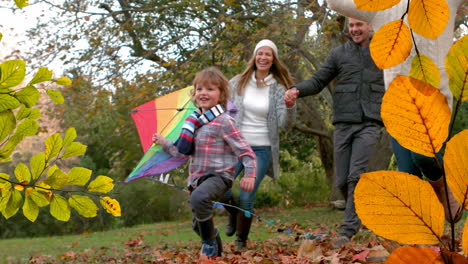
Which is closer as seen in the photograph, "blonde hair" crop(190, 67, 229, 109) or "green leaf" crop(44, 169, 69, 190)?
"green leaf" crop(44, 169, 69, 190)

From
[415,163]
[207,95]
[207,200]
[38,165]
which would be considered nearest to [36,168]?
[38,165]

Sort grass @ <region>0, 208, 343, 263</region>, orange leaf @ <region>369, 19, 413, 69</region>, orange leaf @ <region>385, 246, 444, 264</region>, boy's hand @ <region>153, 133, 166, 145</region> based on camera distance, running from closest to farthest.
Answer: orange leaf @ <region>385, 246, 444, 264</region> → orange leaf @ <region>369, 19, 413, 69</region> → boy's hand @ <region>153, 133, 166, 145</region> → grass @ <region>0, 208, 343, 263</region>

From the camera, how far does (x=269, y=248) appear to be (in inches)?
193

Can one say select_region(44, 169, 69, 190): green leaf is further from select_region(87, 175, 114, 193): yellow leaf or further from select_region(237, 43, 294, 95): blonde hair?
select_region(237, 43, 294, 95): blonde hair

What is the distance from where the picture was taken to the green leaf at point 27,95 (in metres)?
1.15

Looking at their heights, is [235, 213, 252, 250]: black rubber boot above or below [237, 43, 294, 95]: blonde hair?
below

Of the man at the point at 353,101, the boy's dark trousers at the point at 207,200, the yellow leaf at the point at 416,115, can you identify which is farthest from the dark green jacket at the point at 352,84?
the yellow leaf at the point at 416,115

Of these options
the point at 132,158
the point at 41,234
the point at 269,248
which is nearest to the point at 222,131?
the point at 269,248

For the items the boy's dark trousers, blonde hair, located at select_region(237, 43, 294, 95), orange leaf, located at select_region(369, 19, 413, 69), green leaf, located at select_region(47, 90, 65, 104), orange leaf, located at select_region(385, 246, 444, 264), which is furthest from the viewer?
blonde hair, located at select_region(237, 43, 294, 95)

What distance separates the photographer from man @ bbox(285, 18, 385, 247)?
175 inches

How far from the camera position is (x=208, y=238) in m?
4.16

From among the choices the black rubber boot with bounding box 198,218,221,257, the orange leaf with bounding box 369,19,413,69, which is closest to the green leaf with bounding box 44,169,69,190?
the orange leaf with bounding box 369,19,413,69

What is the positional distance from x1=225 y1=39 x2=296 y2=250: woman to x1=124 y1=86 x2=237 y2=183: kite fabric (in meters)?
0.66

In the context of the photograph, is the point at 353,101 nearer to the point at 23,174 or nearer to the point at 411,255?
the point at 23,174
